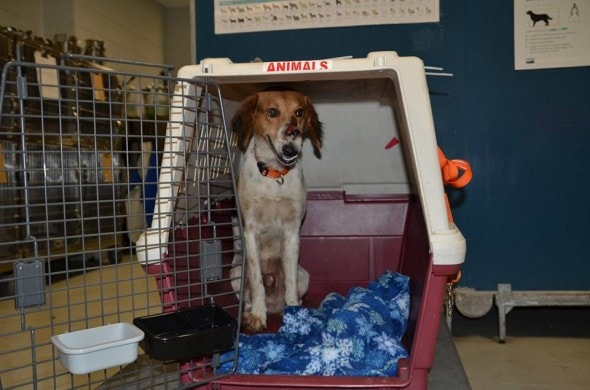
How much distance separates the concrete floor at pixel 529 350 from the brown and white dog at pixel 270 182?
0.73 meters

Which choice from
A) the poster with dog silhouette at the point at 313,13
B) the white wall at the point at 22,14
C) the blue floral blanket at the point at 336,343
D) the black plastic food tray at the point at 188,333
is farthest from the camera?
the white wall at the point at 22,14

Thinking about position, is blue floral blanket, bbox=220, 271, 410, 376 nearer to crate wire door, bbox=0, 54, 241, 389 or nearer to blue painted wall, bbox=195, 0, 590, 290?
crate wire door, bbox=0, 54, 241, 389

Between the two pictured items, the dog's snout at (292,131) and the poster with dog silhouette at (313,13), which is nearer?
the dog's snout at (292,131)

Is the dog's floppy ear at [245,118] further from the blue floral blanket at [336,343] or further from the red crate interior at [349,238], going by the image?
the blue floral blanket at [336,343]

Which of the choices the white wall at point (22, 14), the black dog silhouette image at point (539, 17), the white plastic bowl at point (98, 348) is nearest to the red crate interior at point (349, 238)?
the white plastic bowl at point (98, 348)

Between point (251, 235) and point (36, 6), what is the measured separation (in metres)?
3.78

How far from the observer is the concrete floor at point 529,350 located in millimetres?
1694

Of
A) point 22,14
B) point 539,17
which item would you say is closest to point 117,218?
point 539,17

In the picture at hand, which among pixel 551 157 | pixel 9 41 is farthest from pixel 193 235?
pixel 9 41

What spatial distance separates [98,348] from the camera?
36.8 inches

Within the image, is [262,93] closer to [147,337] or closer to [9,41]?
[147,337]

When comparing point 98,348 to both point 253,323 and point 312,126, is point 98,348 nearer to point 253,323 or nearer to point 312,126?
point 253,323

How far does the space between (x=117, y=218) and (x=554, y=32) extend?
1870mm

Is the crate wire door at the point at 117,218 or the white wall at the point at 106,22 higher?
the white wall at the point at 106,22
